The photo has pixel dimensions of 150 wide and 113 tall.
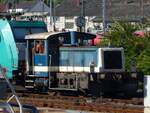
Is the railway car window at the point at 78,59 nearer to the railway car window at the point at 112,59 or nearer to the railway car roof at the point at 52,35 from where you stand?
the railway car window at the point at 112,59


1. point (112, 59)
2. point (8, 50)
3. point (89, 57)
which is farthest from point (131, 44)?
point (8, 50)

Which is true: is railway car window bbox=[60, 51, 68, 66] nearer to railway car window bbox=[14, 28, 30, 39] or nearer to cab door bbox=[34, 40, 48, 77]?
cab door bbox=[34, 40, 48, 77]

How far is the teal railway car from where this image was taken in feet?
88.6

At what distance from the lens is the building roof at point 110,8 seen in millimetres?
88613

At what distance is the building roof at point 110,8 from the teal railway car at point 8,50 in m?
58.2

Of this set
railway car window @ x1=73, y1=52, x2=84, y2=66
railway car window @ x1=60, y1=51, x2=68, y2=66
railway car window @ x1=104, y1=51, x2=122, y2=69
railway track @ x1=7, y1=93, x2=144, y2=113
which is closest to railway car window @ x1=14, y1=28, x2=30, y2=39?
railway car window @ x1=60, y1=51, x2=68, y2=66

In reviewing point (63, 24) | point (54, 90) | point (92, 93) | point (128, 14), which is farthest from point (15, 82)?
point (63, 24)

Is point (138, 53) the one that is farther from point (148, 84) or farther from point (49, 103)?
point (148, 84)

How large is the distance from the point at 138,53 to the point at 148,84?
1221 cm

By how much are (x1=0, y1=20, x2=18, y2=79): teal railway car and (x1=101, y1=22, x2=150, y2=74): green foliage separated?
4.38 m

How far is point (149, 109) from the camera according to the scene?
1777 cm

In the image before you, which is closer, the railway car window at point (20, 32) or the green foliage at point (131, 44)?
the railway car window at point (20, 32)

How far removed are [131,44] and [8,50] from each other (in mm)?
6706

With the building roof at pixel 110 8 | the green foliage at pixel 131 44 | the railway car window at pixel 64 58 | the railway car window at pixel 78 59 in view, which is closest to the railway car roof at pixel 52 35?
the railway car window at pixel 64 58
